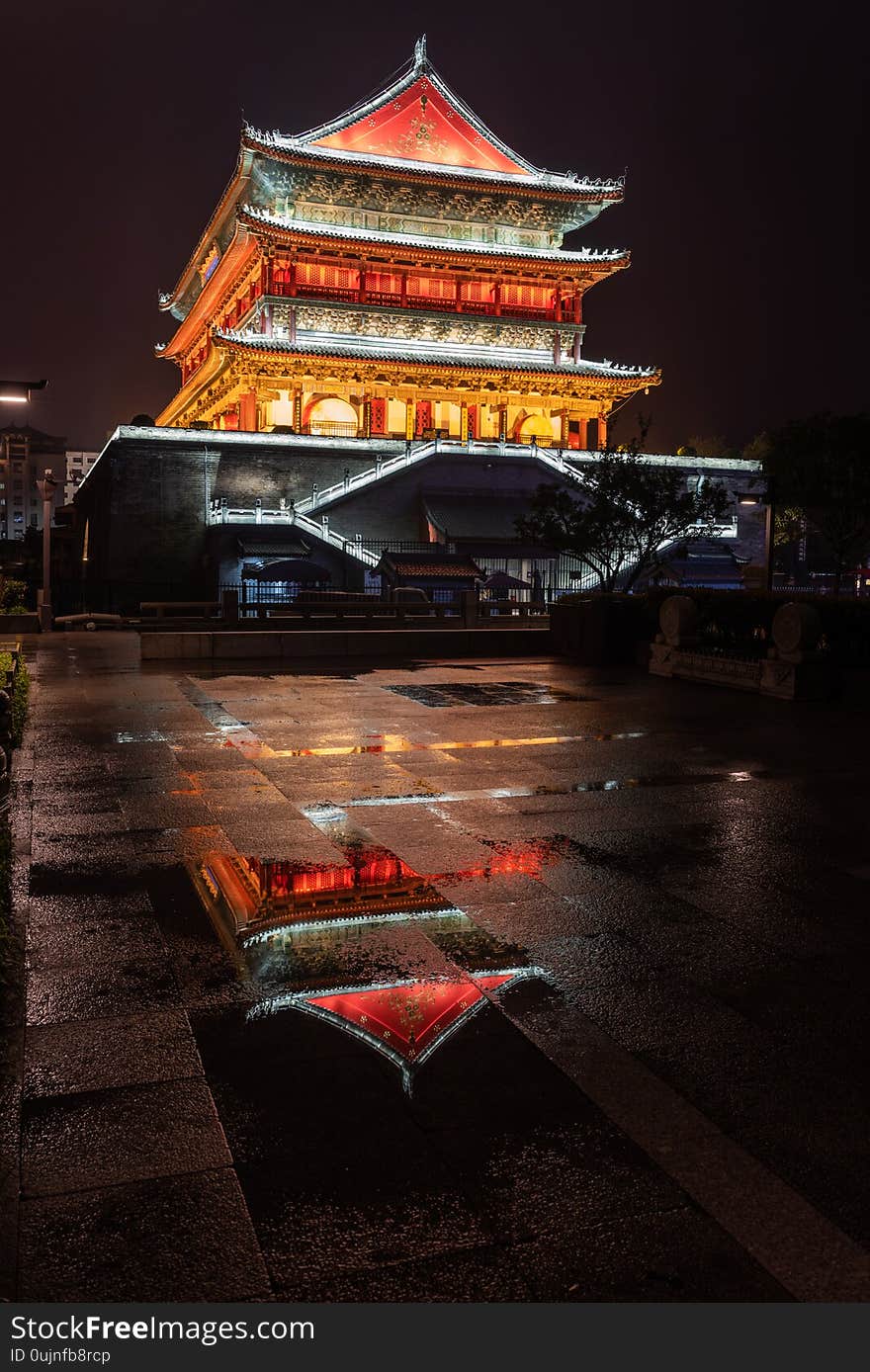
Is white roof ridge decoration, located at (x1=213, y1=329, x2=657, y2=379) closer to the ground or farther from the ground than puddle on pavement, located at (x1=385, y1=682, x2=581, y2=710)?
farther from the ground

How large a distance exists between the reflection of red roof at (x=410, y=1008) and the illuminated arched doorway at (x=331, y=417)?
44.2 m

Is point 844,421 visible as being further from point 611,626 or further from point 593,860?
point 593,860

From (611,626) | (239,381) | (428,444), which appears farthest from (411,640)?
(239,381)

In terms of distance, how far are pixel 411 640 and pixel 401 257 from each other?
105 ft

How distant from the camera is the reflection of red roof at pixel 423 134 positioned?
158 ft

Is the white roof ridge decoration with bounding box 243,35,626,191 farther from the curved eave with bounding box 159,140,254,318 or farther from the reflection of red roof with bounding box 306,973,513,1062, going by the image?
the reflection of red roof with bounding box 306,973,513,1062

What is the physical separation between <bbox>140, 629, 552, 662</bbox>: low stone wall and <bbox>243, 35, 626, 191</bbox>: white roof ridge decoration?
3209 cm

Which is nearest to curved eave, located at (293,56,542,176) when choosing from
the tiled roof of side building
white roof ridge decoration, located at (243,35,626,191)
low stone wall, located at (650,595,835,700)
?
white roof ridge decoration, located at (243,35,626,191)

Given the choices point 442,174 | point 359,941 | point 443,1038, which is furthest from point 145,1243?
point 442,174

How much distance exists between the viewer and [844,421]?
30484mm

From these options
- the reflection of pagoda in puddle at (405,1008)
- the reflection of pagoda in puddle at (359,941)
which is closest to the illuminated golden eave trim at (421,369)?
the reflection of pagoda in puddle at (359,941)

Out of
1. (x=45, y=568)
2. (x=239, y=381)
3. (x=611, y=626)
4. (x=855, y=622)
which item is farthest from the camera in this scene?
(x=239, y=381)

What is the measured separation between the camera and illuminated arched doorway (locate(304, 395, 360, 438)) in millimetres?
47312

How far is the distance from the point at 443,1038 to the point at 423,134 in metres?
53.2
